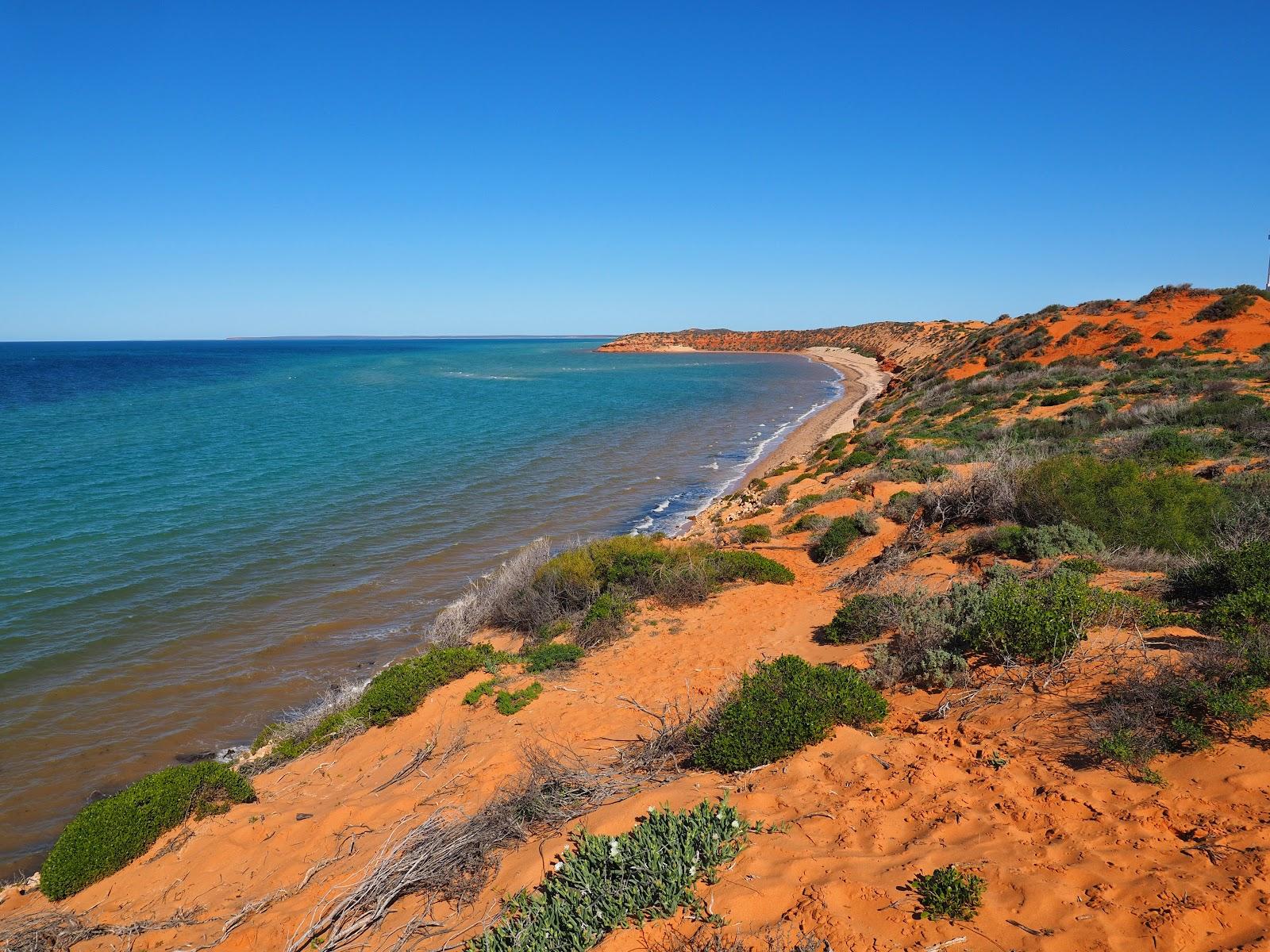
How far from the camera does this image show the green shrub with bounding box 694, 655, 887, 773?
530cm

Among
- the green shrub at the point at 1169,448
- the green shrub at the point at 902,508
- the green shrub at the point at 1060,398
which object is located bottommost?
the green shrub at the point at 902,508

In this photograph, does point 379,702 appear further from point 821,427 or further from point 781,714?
point 821,427

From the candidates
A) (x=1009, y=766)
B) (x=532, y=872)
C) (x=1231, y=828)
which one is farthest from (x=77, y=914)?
(x=1231, y=828)

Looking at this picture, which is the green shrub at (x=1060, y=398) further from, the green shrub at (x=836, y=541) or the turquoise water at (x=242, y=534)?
the green shrub at (x=836, y=541)

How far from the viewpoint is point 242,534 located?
57.3ft

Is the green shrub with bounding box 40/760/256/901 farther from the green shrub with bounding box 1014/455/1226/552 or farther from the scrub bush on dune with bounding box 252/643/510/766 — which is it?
the green shrub with bounding box 1014/455/1226/552

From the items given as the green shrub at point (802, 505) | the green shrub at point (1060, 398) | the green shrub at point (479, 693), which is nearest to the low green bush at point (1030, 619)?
the green shrub at point (479, 693)

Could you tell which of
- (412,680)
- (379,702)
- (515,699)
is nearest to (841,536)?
(515,699)

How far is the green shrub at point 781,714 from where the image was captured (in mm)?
5297

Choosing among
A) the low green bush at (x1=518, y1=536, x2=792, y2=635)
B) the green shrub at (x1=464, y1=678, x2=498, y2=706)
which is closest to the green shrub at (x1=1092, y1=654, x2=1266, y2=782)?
the low green bush at (x1=518, y1=536, x2=792, y2=635)

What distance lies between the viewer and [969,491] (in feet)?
35.6

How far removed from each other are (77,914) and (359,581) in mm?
9339

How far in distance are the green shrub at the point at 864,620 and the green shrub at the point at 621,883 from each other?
13.1 ft

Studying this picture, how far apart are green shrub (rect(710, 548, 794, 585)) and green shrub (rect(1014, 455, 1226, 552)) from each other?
12.7 ft
